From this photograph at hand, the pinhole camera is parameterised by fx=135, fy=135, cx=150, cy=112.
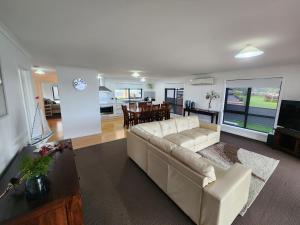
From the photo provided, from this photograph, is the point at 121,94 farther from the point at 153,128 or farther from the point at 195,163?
the point at 195,163

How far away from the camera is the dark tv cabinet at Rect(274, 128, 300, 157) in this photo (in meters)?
3.26

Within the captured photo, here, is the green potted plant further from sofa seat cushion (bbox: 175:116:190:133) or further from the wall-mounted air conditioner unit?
the wall-mounted air conditioner unit

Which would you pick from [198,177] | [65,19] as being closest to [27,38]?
[65,19]

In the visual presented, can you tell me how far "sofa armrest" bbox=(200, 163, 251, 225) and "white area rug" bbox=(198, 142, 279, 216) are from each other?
0.55 meters

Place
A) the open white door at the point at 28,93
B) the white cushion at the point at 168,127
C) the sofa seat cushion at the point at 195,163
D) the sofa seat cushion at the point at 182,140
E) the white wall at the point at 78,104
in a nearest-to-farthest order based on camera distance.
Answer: the sofa seat cushion at the point at 195,163
the open white door at the point at 28,93
the sofa seat cushion at the point at 182,140
the white cushion at the point at 168,127
the white wall at the point at 78,104

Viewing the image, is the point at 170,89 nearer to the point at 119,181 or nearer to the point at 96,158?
the point at 96,158

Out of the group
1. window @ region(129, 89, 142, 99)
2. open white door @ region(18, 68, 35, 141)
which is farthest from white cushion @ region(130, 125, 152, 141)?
window @ region(129, 89, 142, 99)

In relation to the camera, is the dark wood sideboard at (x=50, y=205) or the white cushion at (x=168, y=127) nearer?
the dark wood sideboard at (x=50, y=205)

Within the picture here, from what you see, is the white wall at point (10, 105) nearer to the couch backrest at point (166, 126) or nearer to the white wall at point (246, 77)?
the couch backrest at point (166, 126)

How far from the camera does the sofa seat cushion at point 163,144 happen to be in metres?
2.04

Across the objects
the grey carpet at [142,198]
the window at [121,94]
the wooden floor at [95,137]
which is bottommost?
the grey carpet at [142,198]

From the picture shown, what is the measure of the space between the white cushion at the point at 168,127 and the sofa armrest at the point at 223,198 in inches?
76.4

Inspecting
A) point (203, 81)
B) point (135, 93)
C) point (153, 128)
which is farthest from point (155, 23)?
point (135, 93)

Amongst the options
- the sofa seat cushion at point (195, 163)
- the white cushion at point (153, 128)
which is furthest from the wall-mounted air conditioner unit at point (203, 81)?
the sofa seat cushion at point (195, 163)
